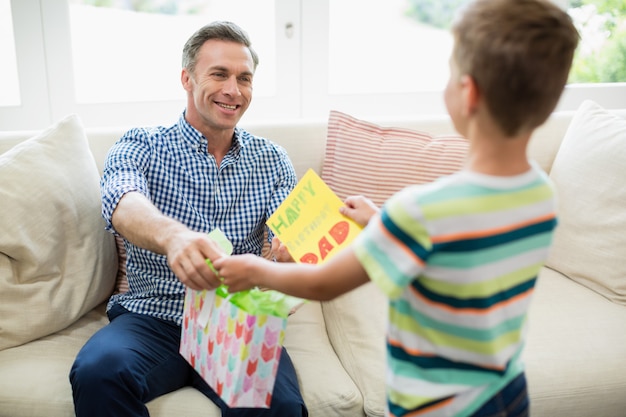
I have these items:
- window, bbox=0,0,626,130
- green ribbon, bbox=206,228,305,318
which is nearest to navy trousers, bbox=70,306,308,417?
green ribbon, bbox=206,228,305,318

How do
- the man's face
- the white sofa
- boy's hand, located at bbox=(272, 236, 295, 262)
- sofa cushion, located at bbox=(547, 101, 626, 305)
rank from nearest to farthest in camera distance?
the white sofa
boy's hand, located at bbox=(272, 236, 295, 262)
the man's face
sofa cushion, located at bbox=(547, 101, 626, 305)

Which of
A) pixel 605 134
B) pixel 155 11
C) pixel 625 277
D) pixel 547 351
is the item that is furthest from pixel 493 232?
pixel 155 11

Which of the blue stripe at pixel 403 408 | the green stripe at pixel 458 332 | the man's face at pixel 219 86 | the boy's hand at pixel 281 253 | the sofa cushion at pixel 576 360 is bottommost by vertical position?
the sofa cushion at pixel 576 360

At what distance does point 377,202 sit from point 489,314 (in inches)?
39.3

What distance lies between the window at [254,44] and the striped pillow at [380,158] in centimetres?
73

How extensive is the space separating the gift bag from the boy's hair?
0.48 metres

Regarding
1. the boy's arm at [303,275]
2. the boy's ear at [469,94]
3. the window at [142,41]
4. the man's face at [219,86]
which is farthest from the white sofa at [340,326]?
the window at [142,41]

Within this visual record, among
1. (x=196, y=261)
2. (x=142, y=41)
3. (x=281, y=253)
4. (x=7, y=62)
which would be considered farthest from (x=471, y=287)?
(x=7, y=62)

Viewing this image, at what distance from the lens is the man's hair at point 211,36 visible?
167cm

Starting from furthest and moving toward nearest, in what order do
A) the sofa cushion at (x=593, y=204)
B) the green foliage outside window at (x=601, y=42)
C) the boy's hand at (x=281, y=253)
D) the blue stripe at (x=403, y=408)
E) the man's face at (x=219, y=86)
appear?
the green foliage outside window at (x=601, y=42)
the sofa cushion at (x=593, y=204)
the man's face at (x=219, y=86)
the boy's hand at (x=281, y=253)
the blue stripe at (x=403, y=408)

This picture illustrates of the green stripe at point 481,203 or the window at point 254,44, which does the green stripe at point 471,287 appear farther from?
the window at point 254,44

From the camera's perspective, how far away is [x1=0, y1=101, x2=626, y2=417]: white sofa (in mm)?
1346

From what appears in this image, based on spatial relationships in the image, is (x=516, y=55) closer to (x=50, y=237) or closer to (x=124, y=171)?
(x=124, y=171)

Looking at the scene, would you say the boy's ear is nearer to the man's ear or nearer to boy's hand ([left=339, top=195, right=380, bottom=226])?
boy's hand ([left=339, top=195, right=380, bottom=226])
